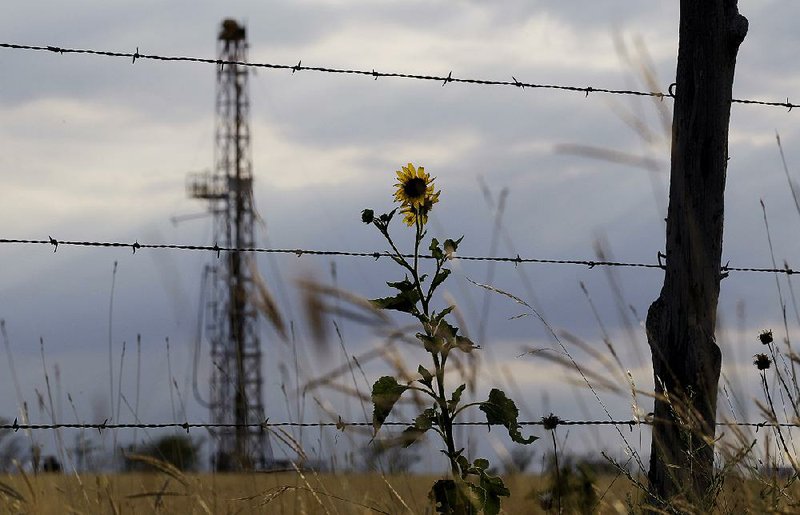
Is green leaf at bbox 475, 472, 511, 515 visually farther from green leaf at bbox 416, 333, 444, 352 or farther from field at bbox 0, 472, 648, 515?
green leaf at bbox 416, 333, 444, 352

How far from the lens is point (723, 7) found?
4219 mm

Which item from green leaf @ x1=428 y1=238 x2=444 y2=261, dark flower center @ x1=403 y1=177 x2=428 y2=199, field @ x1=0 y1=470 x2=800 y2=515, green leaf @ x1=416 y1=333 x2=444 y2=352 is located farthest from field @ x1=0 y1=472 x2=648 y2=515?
Result: dark flower center @ x1=403 y1=177 x2=428 y2=199

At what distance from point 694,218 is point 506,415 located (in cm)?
121

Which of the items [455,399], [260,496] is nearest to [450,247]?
[455,399]

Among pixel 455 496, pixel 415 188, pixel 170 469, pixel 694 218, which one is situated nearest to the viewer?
pixel 170 469

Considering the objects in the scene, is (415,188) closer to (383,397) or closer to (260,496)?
(383,397)

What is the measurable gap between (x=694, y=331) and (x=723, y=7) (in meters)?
1.28

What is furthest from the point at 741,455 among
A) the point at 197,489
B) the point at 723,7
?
the point at 723,7

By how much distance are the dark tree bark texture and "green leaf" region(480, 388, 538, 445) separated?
782mm

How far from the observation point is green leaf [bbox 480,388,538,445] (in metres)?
3.53

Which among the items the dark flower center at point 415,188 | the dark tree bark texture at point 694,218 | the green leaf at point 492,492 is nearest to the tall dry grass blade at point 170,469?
the green leaf at point 492,492

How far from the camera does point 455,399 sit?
11.3 feet

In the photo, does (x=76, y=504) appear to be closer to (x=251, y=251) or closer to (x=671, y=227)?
(x=251, y=251)

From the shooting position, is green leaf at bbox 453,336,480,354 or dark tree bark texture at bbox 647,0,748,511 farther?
dark tree bark texture at bbox 647,0,748,511
